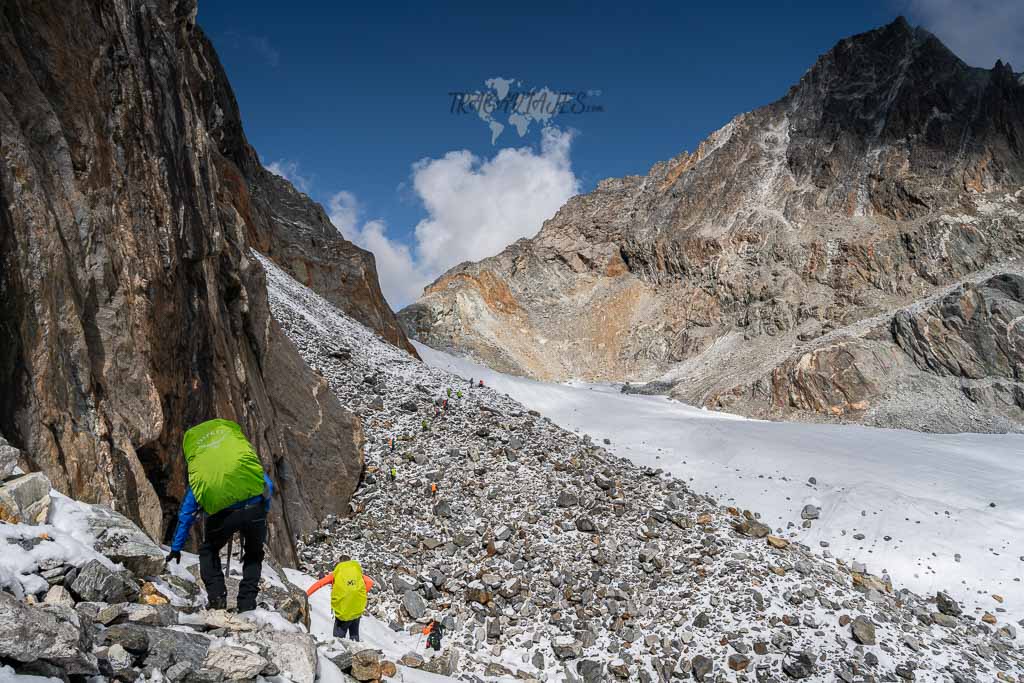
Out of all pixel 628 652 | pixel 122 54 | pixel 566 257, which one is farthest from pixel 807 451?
pixel 566 257

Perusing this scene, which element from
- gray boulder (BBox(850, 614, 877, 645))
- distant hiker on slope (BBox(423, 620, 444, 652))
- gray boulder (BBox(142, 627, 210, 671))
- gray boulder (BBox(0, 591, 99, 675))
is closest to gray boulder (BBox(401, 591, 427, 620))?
distant hiker on slope (BBox(423, 620, 444, 652))

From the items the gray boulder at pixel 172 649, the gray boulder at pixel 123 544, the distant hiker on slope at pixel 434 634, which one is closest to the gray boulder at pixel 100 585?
the gray boulder at pixel 123 544

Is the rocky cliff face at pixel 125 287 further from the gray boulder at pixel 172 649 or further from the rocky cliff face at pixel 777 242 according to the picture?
the rocky cliff face at pixel 777 242

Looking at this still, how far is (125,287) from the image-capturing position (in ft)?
19.8

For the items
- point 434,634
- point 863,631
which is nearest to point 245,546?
point 434,634

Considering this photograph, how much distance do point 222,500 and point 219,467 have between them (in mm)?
233

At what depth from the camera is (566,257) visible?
64000 mm

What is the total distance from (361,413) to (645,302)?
1861 inches

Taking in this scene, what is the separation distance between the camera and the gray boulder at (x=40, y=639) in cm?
227

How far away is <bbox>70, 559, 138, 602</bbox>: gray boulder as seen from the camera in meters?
3.27

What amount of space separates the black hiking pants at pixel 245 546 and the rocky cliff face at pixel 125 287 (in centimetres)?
116

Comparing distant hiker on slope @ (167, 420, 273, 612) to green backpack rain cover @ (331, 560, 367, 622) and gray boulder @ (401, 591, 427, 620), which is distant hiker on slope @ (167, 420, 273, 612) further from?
gray boulder @ (401, 591, 427, 620)

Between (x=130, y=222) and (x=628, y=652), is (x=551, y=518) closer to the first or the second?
(x=628, y=652)

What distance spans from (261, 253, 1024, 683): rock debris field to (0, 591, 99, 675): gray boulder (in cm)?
475
